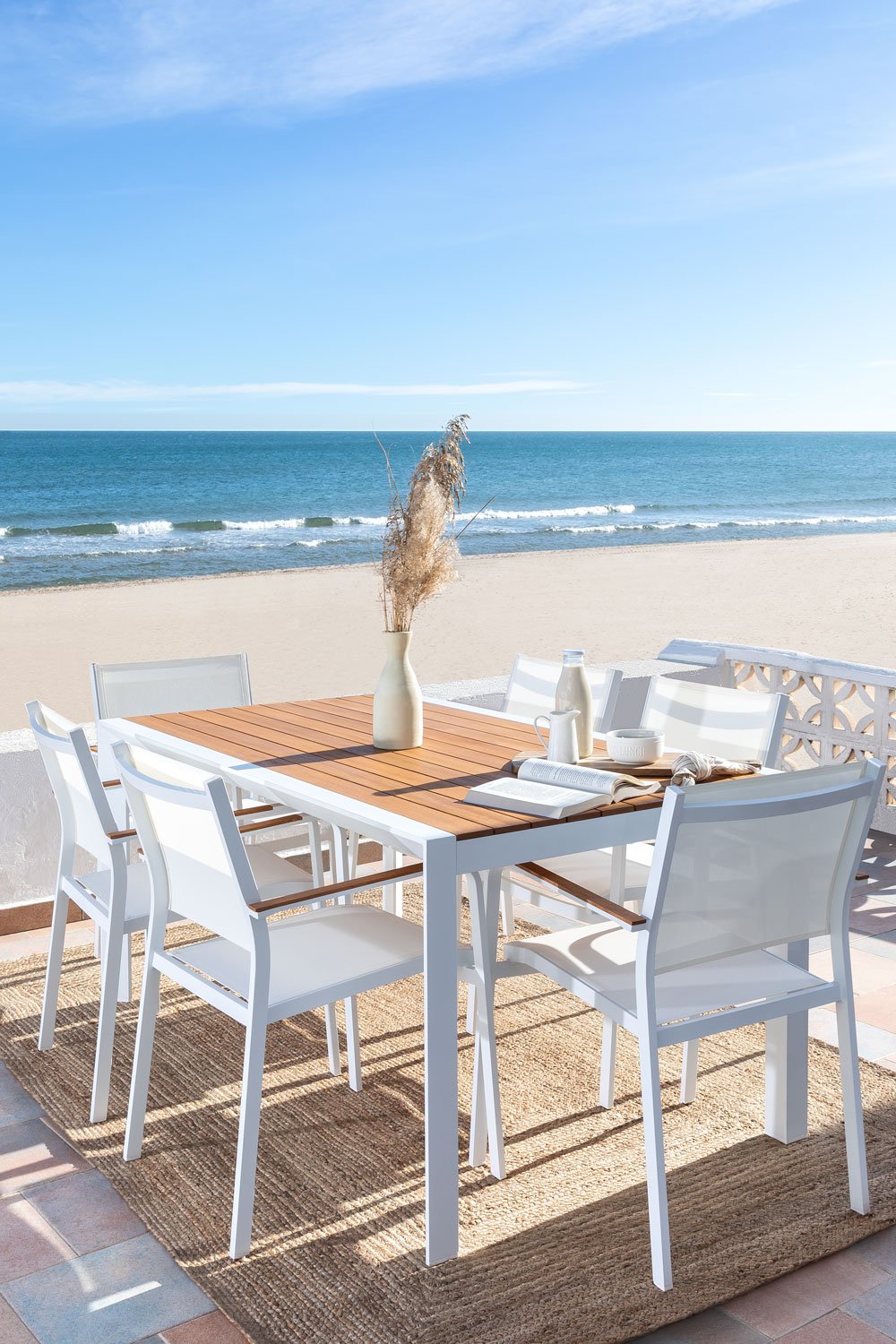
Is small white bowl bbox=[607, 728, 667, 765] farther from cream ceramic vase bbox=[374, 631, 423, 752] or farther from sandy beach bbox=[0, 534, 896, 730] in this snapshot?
sandy beach bbox=[0, 534, 896, 730]

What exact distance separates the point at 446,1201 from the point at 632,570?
52.8 feet

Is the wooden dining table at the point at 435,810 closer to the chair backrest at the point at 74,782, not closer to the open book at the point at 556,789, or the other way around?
the open book at the point at 556,789

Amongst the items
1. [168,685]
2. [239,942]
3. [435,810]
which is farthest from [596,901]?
[168,685]

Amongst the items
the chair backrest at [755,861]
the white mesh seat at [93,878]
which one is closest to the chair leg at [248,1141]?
the white mesh seat at [93,878]

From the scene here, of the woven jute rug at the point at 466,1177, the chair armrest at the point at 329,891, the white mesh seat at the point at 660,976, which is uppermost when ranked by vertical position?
the chair armrest at the point at 329,891

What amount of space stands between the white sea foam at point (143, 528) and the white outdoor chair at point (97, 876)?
851 inches

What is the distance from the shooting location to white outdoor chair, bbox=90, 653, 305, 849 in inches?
129

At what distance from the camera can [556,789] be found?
221cm

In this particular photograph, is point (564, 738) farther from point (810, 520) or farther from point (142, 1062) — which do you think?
point (810, 520)

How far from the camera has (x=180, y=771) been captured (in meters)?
2.12

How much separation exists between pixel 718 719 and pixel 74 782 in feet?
4.65

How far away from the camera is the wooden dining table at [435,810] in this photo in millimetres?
1959

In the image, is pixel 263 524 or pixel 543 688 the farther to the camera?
pixel 263 524

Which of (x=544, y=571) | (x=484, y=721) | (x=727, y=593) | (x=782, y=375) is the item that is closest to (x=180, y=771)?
(x=484, y=721)
